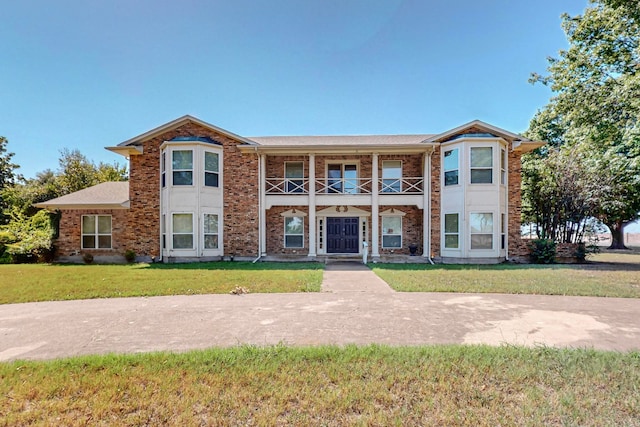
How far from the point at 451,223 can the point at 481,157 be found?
338 centimetres

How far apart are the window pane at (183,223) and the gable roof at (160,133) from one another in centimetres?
400

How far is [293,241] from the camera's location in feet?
53.9

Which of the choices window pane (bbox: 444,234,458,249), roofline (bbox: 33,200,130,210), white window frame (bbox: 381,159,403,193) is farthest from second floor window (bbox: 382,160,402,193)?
roofline (bbox: 33,200,130,210)

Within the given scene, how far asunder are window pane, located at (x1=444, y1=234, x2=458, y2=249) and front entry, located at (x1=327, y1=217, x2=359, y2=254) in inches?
177

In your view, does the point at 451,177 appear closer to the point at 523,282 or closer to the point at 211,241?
the point at 523,282

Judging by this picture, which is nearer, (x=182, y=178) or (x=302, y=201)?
(x=182, y=178)

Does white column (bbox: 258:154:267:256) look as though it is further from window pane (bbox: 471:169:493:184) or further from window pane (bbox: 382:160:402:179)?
window pane (bbox: 471:169:493:184)

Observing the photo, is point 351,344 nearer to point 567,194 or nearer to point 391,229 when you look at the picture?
point 391,229

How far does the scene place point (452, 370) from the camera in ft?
11.5

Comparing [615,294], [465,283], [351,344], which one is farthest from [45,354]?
[615,294]

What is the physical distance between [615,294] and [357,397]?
8.25m

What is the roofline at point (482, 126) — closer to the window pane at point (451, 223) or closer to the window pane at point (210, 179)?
the window pane at point (451, 223)

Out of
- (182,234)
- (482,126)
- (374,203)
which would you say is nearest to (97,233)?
(182,234)

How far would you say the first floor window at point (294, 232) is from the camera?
1639 centimetres
